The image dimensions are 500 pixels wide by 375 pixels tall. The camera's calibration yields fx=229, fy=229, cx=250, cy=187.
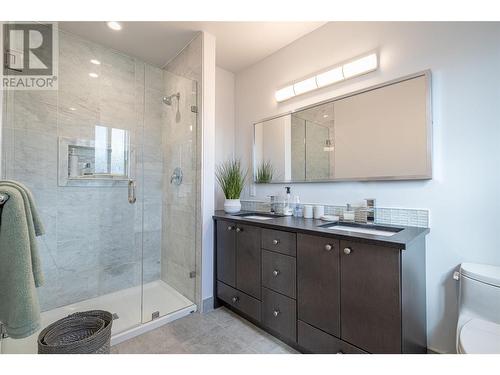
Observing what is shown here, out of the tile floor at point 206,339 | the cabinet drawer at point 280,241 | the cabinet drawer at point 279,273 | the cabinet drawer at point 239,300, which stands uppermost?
the cabinet drawer at point 280,241

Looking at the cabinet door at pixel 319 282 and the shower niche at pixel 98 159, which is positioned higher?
the shower niche at pixel 98 159

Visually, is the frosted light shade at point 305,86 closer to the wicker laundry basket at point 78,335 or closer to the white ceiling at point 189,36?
the white ceiling at point 189,36

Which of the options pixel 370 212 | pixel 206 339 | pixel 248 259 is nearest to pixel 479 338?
pixel 370 212

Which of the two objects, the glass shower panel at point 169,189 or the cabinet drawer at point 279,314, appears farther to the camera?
the glass shower panel at point 169,189

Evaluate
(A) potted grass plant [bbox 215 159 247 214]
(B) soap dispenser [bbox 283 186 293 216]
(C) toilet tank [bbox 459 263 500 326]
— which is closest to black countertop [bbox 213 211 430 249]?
(C) toilet tank [bbox 459 263 500 326]

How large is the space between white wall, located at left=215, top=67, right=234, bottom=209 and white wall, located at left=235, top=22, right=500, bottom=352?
1.43 metres

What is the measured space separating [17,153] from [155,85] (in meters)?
1.34

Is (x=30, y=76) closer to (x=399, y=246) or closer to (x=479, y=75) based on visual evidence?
(x=399, y=246)

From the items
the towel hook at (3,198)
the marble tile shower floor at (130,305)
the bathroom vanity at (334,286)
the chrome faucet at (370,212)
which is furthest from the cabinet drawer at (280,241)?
the towel hook at (3,198)

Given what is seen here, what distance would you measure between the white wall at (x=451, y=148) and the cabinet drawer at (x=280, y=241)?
25.9 inches

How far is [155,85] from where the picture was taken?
2.47 m

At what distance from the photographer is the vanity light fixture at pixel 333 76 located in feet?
5.37

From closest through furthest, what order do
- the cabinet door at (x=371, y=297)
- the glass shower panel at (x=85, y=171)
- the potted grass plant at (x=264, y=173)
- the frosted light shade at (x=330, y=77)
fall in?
the cabinet door at (x=371, y=297) → the frosted light shade at (x=330, y=77) → the glass shower panel at (x=85, y=171) → the potted grass plant at (x=264, y=173)

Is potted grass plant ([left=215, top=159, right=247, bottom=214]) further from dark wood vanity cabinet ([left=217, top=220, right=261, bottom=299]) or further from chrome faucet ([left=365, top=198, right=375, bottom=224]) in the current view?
chrome faucet ([left=365, top=198, right=375, bottom=224])
